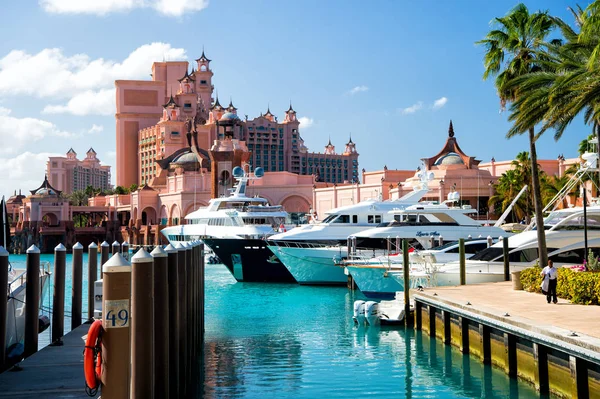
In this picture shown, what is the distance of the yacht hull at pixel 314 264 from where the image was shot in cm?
3997

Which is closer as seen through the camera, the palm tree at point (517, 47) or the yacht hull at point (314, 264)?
the palm tree at point (517, 47)

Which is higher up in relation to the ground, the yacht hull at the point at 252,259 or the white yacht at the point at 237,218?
the white yacht at the point at 237,218

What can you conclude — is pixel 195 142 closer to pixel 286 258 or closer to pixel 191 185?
pixel 191 185

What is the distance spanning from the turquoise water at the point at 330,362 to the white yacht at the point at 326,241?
8.65m

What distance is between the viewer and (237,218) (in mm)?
52781

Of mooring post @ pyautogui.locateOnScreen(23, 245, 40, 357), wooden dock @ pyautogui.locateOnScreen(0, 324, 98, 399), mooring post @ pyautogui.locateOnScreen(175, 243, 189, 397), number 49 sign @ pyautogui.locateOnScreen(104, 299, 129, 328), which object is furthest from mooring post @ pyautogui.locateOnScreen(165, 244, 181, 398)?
mooring post @ pyautogui.locateOnScreen(23, 245, 40, 357)

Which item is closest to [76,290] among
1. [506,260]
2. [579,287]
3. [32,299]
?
[32,299]

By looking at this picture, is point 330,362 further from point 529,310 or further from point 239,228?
point 239,228

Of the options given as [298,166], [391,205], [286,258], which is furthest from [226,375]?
[298,166]

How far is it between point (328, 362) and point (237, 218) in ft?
107

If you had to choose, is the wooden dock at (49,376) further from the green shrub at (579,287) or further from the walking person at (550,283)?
the green shrub at (579,287)

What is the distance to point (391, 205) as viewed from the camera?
1697 inches

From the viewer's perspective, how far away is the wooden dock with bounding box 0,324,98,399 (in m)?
12.8

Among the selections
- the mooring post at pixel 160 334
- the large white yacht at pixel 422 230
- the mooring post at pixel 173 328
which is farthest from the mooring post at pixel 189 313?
the large white yacht at pixel 422 230
